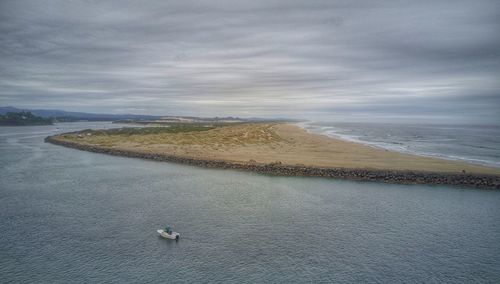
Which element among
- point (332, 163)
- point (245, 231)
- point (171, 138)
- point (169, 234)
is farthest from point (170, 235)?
point (171, 138)

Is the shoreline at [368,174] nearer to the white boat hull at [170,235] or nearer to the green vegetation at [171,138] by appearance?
the green vegetation at [171,138]

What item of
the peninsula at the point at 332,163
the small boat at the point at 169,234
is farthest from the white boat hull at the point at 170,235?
the peninsula at the point at 332,163

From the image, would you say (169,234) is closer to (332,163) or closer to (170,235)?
(170,235)

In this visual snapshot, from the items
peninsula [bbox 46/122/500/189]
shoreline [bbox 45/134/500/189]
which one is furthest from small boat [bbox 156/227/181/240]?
peninsula [bbox 46/122/500/189]

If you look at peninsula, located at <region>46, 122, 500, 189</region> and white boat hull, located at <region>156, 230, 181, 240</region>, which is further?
peninsula, located at <region>46, 122, 500, 189</region>

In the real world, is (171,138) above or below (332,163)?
above

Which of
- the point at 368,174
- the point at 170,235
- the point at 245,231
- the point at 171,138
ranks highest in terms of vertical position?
the point at 171,138

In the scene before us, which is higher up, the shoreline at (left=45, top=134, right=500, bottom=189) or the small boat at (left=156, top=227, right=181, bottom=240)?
the shoreline at (left=45, top=134, right=500, bottom=189)

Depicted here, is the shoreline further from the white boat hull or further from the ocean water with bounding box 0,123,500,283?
the white boat hull
